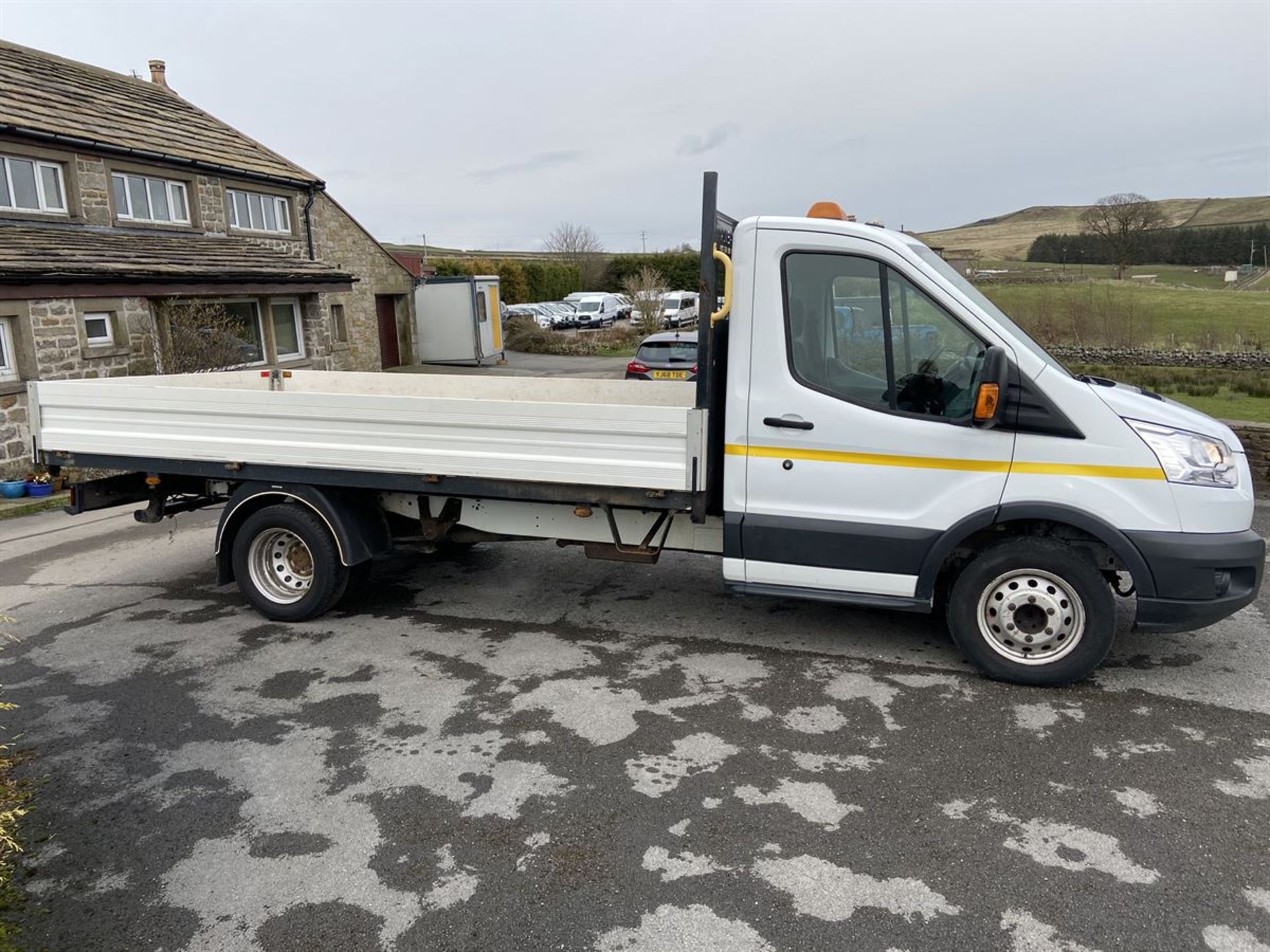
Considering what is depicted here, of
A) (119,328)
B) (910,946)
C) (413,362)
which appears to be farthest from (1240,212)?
(910,946)

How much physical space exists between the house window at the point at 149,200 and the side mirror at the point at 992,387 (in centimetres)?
1710

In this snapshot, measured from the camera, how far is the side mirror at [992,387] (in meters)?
4.55

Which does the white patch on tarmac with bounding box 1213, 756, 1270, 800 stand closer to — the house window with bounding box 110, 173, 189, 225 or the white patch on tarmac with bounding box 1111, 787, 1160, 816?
the white patch on tarmac with bounding box 1111, 787, 1160, 816

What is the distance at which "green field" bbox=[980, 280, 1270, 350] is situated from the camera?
20.8 m

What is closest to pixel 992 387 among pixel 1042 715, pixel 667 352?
pixel 1042 715

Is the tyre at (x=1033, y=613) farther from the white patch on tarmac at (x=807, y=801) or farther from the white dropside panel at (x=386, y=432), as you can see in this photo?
the white dropside panel at (x=386, y=432)

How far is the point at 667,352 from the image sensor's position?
15672 millimetres

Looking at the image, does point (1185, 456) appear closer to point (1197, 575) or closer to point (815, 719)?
point (1197, 575)

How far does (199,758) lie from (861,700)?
3452 mm

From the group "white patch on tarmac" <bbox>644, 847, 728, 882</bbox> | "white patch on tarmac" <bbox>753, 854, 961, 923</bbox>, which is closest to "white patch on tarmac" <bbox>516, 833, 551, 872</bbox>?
"white patch on tarmac" <bbox>644, 847, 728, 882</bbox>

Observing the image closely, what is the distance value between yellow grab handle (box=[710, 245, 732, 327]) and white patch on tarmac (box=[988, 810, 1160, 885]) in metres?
2.85

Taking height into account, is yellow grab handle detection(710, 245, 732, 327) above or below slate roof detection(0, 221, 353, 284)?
below

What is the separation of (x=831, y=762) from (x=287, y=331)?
19.9m

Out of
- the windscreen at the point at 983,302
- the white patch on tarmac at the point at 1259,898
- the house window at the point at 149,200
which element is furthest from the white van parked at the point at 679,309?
the white patch on tarmac at the point at 1259,898
